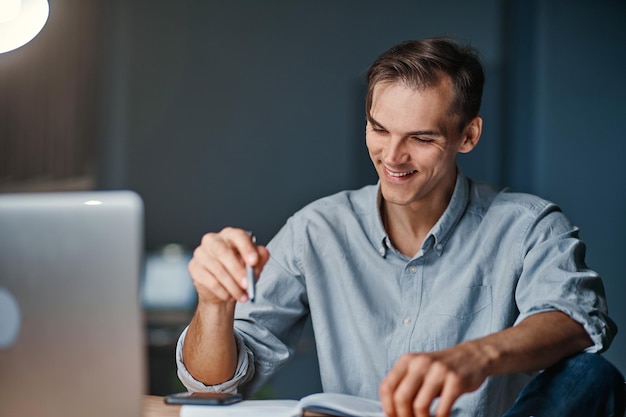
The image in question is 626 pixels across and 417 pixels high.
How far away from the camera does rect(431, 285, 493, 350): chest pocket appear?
Answer: 1.59 meters

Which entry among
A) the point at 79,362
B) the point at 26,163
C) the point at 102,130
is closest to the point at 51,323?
the point at 79,362

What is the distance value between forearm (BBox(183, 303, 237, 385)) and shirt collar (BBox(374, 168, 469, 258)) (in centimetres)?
41

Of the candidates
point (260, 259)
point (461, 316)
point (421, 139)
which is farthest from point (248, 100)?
point (260, 259)

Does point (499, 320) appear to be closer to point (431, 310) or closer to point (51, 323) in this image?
point (431, 310)

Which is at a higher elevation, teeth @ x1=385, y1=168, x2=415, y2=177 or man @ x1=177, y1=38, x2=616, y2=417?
teeth @ x1=385, y1=168, x2=415, y2=177

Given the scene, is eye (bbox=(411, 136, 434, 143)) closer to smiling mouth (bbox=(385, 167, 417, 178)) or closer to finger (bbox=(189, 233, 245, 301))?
smiling mouth (bbox=(385, 167, 417, 178))

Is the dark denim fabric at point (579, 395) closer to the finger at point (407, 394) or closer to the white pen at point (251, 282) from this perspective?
the finger at point (407, 394)

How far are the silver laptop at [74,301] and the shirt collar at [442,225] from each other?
0.95 m

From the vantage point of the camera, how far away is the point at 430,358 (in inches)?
39.7

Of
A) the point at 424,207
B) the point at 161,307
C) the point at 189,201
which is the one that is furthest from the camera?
the point at 189,201

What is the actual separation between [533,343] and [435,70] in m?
0.69

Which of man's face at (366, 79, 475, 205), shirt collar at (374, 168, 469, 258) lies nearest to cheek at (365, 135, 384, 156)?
man's face at (366, 79, 475, 205)

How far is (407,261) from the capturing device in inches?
65.3

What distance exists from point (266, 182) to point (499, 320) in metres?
3.16
